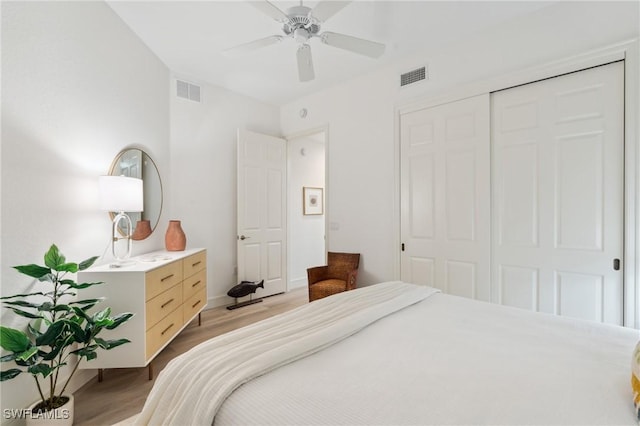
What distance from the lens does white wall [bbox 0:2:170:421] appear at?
1617 millimetres

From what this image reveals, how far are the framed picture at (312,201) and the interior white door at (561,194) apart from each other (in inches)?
118

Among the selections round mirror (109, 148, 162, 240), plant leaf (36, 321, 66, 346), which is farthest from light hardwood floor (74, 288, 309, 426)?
round mirror (109, 148, 162, 240)

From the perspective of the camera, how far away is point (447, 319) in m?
1.58

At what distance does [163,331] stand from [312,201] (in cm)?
328

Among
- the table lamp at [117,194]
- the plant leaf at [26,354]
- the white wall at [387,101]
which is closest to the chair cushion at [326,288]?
the white wall at [387,101]

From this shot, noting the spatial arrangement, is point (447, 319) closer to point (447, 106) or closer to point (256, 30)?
point (447, 106)

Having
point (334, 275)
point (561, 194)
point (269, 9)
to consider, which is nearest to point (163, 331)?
point (334, 275)

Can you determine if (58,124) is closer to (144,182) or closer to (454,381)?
(144,182)

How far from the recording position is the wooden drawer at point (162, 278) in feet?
6.94

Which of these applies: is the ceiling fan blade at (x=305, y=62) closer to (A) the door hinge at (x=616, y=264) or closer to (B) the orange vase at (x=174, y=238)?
(B) the orange vase at (x=174, y=238)

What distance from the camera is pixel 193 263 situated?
2.94 m

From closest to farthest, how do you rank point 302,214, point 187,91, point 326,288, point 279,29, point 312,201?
1. point 279,29
2. point 326,288
3. point 187,91
4. point 302,214
5. point 312,201

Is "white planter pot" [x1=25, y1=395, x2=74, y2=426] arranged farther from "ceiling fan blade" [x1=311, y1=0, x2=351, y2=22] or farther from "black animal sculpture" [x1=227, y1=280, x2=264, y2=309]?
"ceiling fan blade" [x1=311, y1=0, x2=351, y2=22]

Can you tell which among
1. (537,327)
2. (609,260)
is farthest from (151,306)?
(609,260)
